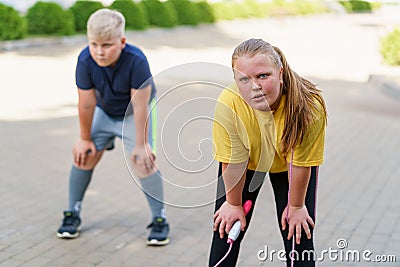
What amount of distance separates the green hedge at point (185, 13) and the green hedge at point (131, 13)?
3.87 metres

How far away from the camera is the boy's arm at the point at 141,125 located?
411 centimetres

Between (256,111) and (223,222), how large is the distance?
1.80ft

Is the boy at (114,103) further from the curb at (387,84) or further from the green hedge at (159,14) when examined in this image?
the green hedge at (159,14)

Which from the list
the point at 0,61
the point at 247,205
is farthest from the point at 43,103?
the point at 247,205

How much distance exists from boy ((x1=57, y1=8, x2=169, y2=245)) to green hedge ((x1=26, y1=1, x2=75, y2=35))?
15.3 metres

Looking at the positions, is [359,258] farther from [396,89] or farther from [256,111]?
[396,89]

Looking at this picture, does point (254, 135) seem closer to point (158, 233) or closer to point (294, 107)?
point (294, 107)

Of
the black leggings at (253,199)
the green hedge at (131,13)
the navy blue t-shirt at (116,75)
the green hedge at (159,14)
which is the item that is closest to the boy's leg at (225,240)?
the black leggings at (253,199)

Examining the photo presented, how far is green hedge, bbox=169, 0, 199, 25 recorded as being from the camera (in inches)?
1061

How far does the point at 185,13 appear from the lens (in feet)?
88.4

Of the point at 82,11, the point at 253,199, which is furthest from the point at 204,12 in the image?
the point at 253,199

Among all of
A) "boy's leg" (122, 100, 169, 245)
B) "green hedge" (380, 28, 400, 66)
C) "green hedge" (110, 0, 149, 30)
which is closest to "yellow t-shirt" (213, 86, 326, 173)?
"boy's leg" (122, 100, 169, 245)

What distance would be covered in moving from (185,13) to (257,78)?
81.3ft

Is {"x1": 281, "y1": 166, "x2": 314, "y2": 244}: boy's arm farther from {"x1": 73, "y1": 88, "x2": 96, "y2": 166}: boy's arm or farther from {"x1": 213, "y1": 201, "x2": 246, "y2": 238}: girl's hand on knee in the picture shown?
{"x1": 73, "y1": 88, "x2": 96, "y2": 166}: boy's arm
